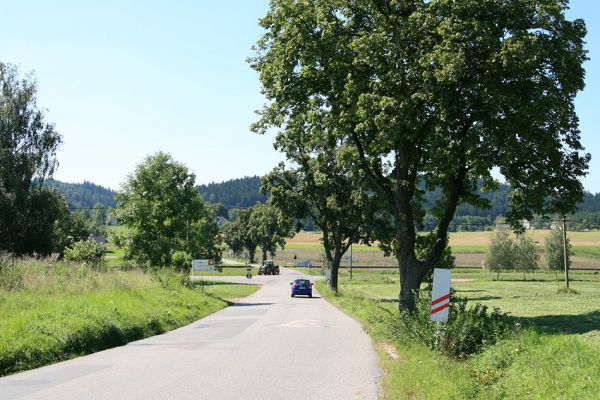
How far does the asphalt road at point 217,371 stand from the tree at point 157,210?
77.5 feet

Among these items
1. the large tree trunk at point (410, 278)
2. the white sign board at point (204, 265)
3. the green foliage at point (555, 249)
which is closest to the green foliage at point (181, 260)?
the white sign board at point (204, 265)

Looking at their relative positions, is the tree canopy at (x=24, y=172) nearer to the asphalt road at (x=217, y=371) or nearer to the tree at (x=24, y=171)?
the tree at (x=24, y=171)

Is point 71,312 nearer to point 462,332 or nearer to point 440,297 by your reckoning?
point 440,297

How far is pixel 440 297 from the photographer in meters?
13.4

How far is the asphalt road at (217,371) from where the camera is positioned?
9.10 meters

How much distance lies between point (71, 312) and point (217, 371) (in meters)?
6.90

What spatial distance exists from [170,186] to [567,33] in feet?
99.2

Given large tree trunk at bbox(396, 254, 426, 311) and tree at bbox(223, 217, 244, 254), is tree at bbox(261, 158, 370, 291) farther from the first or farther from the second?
tree at bbox(223, 217, 244, 254)

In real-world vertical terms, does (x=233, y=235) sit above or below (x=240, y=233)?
below

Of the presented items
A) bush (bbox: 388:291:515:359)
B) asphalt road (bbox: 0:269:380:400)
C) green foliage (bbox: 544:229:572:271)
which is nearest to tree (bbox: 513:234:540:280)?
green foliage (bbox: 544:229:572:271)

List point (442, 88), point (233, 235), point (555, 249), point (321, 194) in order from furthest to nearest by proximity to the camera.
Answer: point (233, 235) < point (555, 249) < point (321, 194) < point (442, 88)

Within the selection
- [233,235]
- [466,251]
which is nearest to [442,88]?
[466,251]

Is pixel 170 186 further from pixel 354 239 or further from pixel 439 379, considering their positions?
pixel 439 379

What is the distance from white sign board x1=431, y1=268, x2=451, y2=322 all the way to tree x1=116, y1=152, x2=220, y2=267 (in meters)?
30.3
